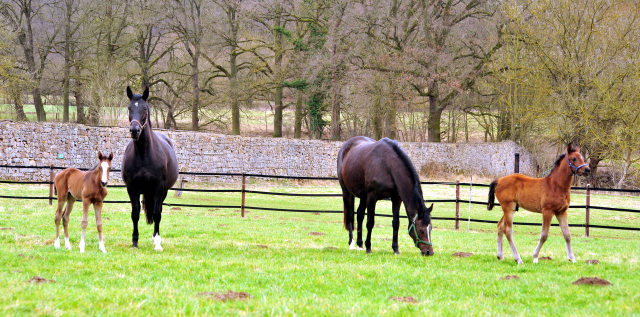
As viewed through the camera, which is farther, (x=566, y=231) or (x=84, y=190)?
(x=84, y=190)

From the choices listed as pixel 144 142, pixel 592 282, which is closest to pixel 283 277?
pixel 592 282

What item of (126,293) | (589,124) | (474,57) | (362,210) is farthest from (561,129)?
(126,293)

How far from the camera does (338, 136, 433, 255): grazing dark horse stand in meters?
7.91

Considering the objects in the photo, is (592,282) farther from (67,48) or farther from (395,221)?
(67,48)

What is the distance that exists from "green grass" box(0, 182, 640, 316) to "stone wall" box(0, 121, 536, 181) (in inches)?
558

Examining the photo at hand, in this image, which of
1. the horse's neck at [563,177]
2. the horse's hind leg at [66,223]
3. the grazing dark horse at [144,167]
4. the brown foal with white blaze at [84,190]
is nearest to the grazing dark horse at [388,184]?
the horse's neck at [563,177]

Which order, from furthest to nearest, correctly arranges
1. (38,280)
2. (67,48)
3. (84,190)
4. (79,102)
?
(79,102) < (67,48) < (84,190) < (38,280)

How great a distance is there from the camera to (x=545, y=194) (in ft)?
24.1

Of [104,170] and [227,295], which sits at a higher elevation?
[104,170]

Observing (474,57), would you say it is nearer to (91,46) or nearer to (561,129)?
(561,129)

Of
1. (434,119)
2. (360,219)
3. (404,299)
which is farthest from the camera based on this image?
(434,119)

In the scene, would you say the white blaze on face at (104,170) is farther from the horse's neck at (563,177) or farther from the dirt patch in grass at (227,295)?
the horse's neck at (563,177)

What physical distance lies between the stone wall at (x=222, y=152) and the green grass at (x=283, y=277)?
1417cm

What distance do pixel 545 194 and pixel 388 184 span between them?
2282 mm
